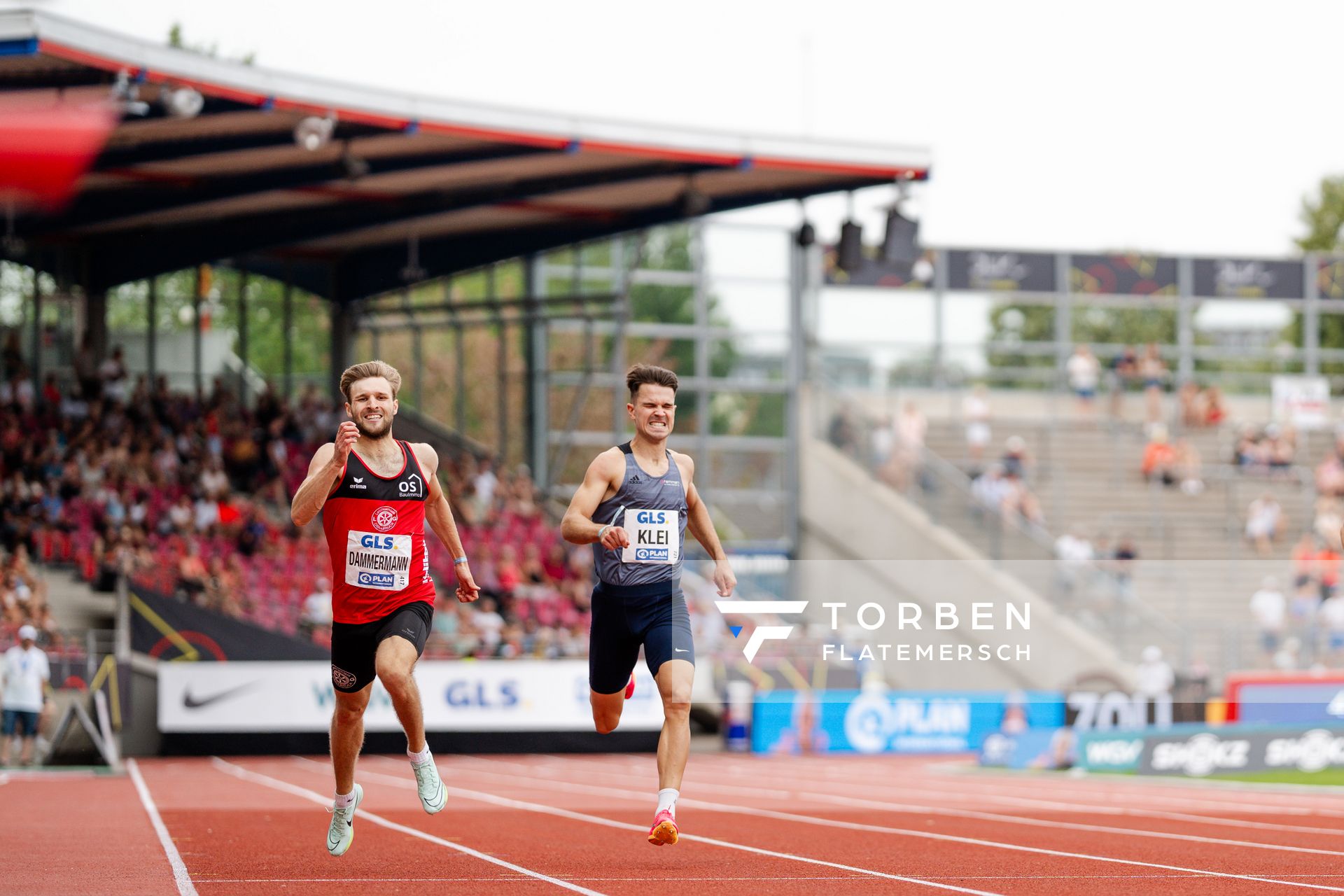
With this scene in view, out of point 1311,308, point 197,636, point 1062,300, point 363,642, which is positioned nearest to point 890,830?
point 363,642

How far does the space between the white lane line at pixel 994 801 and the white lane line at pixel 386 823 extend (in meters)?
3.32

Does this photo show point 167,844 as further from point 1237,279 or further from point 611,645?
point 1237,279

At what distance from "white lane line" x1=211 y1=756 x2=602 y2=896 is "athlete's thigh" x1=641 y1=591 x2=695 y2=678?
1167 millimetres

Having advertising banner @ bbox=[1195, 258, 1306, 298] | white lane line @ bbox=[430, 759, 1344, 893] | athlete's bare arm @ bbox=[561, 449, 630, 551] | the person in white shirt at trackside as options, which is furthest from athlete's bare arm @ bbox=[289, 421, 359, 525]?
advertising banner @ bbox=[1195, 258, 1306, 298]

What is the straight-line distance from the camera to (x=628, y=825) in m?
12.1

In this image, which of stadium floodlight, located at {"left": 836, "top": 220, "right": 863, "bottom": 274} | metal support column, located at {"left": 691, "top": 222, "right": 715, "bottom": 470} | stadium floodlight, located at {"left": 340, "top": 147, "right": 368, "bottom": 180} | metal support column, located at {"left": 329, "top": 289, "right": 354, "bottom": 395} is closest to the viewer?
stadium floodlight, located at {"left": 340, "top": 147, "right": 368, "bottom": 180}

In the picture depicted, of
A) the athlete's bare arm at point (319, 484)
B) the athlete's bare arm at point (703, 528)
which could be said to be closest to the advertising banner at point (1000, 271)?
the athlete's bare arm at point (703, 528)

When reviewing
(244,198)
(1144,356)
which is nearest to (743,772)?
(244,198)

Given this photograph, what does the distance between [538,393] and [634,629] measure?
26.2 meters

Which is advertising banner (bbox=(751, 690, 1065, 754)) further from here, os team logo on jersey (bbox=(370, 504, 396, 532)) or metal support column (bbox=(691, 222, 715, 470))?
os team logo on jersey (bbox=(370, 504, 396, 532))

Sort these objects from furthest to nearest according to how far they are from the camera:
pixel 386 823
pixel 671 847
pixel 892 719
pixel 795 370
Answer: pixel 795 370 < pixel 892 719 < pixel 386 823 < pixel 671 847

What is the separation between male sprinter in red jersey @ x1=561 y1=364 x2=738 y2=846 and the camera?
8.88 metres

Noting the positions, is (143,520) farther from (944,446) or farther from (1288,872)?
(1288,872)

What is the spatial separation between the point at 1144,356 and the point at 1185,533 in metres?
6.62
